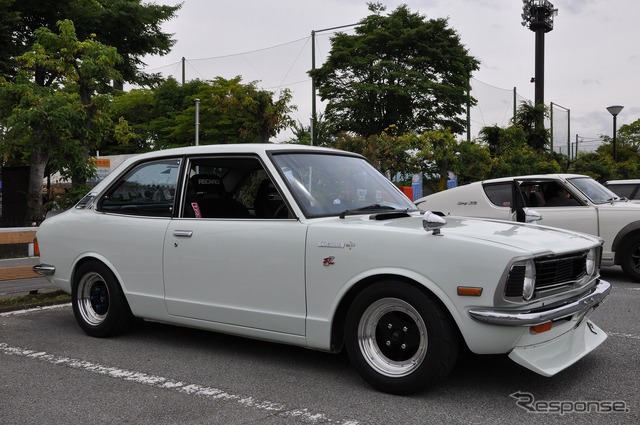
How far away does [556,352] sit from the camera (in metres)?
3.69

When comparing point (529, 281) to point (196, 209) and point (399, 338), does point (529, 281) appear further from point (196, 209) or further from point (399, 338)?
point (196, 209)

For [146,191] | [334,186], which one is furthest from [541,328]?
[146,191]

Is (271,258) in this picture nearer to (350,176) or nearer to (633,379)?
(350,176)

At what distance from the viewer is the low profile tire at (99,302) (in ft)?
17.0

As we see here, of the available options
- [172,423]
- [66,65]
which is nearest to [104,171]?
[66,65]

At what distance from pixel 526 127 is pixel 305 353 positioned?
84.8 ft

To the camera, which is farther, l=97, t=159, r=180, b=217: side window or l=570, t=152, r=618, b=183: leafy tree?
l=570, t=152, r=618, b=183: leafy tree

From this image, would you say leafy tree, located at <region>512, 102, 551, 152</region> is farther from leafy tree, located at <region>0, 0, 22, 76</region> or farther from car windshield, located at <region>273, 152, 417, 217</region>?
car windshield, located at <region>273, 152, 417, 217</region>

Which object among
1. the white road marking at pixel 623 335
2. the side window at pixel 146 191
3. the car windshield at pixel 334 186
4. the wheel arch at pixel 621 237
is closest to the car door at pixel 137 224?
the side window at pixel 146 191

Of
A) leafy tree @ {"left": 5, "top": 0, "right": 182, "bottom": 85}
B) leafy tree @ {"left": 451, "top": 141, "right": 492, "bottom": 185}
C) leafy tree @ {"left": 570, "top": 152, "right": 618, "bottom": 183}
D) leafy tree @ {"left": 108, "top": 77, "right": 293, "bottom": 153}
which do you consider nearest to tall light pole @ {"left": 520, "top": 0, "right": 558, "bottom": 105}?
leafy tree @ {"left": 570, "top": 152, "right": 618, "bottom": 183}

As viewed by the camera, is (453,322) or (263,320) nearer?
(453,322)

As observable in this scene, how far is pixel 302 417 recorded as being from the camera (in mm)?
3424

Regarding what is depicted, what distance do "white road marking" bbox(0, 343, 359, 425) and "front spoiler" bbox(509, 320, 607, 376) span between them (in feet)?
3.46

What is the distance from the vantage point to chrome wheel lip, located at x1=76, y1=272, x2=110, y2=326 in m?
5.38
